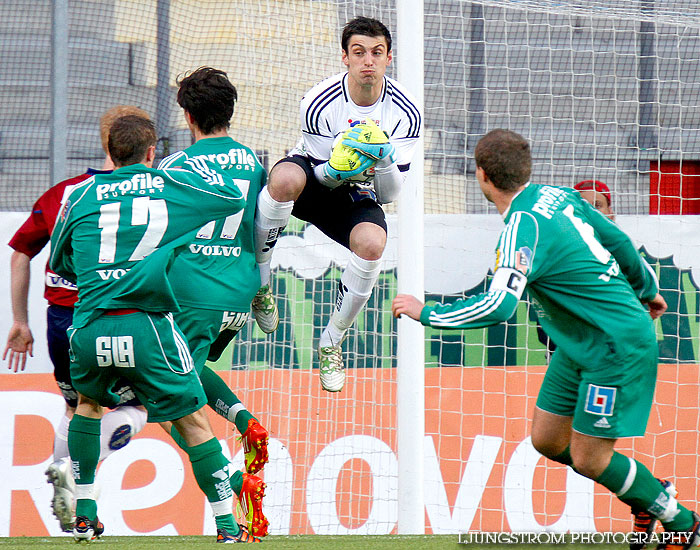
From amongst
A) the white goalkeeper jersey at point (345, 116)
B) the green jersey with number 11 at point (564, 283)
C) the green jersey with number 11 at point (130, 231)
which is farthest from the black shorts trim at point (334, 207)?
the green jersey with number 11 at point (564, 283)

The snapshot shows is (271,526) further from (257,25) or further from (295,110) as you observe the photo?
(257,25)

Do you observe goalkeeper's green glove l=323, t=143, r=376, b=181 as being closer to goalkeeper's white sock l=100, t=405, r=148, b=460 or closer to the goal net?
goalkeeper's white sock l=100, t=405, r=148, b=460

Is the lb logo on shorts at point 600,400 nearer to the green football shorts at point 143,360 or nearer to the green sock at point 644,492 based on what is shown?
the green sock at point 644,492

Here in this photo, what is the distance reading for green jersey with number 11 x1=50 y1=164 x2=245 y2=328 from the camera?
13.0 ft

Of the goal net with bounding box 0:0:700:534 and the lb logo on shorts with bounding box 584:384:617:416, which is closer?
the lb logo on shorts with bounding box 584:384:617:416

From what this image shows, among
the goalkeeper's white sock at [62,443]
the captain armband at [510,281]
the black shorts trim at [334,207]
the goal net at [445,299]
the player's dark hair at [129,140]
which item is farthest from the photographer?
the goal net at [445,299]

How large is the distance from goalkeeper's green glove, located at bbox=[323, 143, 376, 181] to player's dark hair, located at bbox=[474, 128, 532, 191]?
2.37 feet

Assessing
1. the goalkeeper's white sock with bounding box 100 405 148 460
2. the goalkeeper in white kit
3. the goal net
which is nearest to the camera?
the goalkeeper in white kit

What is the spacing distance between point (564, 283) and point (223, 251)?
1704 millimetres

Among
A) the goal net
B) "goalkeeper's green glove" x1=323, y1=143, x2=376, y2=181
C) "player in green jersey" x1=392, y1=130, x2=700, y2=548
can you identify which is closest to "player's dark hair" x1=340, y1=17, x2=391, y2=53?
"goalkeeper's green glove" x1=323, y1=143, x2=376, y2=181

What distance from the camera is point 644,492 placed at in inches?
150

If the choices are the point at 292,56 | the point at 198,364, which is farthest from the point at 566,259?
the point at 292,56

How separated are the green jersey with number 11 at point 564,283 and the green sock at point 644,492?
1.53ft

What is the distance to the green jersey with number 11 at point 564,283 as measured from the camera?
3.67m
